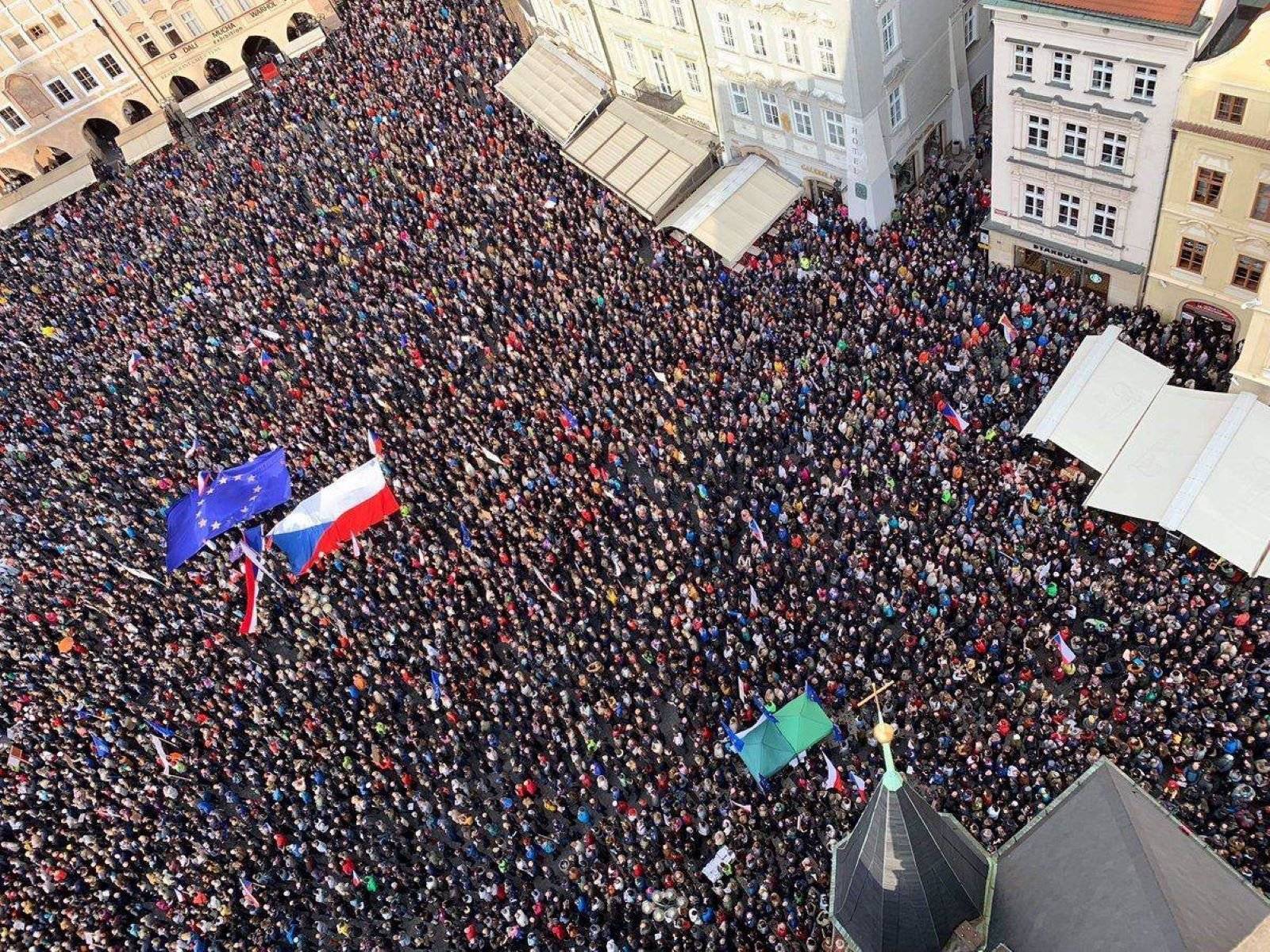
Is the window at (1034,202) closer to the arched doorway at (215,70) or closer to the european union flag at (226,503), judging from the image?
the european union flag at (226,503)

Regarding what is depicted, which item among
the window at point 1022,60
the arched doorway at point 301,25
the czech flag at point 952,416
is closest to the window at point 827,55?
the window at point 1022,60

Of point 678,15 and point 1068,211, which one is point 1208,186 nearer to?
point 1068,211

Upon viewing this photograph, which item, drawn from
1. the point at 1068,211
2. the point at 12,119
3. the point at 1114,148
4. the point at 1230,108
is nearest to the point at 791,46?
the point at 1068,211

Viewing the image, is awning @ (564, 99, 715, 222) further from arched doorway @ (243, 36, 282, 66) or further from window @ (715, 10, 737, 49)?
arched doorway @ (243, 36, 282, 66)

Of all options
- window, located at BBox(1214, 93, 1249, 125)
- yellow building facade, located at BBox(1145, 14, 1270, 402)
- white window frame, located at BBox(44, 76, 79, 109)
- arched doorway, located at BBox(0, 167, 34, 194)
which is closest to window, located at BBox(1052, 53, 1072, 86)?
yellow building facade, located at BBox(1145, 14, 1270, 402)

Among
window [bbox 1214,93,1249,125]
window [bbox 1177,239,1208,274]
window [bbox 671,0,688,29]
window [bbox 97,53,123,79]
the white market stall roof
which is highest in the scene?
window [bbox 97,53,123,79]
